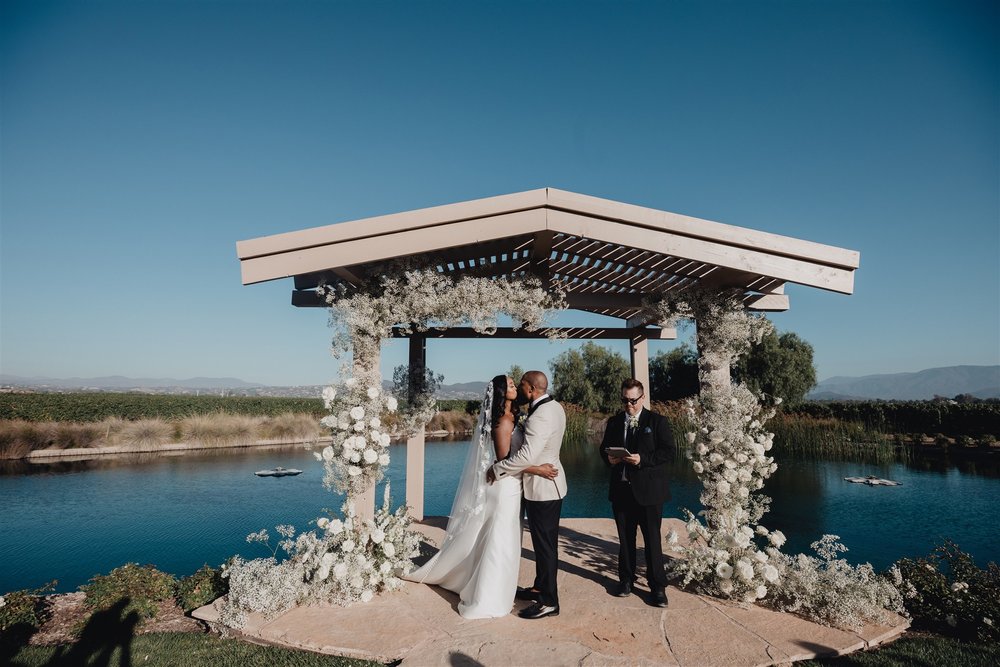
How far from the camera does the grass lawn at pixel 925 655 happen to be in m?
3.19

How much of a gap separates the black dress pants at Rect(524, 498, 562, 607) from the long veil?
1.51ft

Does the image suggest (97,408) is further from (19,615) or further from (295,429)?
(19,615)

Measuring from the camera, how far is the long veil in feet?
14.3

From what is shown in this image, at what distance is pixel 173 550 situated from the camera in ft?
24.7

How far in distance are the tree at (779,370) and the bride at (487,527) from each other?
2686 cm

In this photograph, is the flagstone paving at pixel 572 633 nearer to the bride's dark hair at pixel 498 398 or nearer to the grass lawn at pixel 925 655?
the grass lawn at pixel 925 655

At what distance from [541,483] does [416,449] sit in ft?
10.4

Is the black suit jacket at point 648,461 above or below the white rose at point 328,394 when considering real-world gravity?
below

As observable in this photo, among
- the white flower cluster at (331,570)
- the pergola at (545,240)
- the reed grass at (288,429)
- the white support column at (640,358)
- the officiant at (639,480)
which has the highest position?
the pergola at (545,240)

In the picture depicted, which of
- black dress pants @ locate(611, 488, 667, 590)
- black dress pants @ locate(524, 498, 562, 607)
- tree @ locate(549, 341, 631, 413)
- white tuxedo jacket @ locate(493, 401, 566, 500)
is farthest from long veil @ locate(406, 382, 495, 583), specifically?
tree @ locate(549, 341, 631, 413)

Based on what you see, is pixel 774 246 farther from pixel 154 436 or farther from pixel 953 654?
pixel 154 436

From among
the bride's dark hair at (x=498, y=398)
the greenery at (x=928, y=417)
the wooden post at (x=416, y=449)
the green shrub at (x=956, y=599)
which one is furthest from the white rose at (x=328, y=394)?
the greenery at (x=928, y=417)

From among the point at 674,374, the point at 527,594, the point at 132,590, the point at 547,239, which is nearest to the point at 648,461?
the point at 527,594

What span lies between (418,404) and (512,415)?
235 cm
